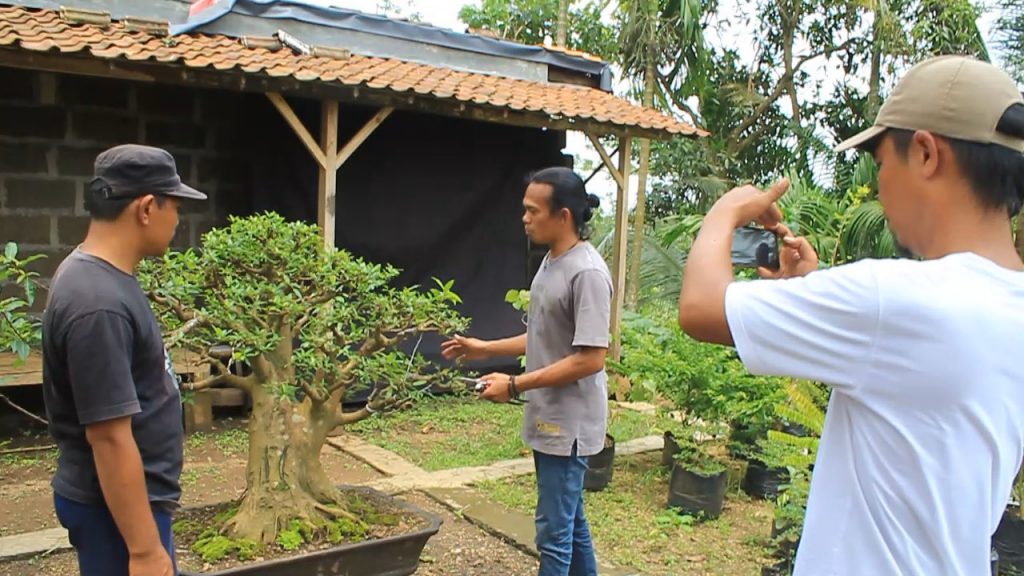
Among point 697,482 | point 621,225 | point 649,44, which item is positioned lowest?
point 697,482

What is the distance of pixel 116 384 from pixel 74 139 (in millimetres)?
5660

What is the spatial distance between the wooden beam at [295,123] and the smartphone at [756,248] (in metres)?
5.30

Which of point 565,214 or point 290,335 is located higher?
point 565,214

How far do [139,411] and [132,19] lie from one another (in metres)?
5.48

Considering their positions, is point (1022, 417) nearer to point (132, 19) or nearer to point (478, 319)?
point (132, 19)

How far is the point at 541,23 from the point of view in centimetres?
1673

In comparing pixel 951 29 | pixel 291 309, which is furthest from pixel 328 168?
pixel 951 29

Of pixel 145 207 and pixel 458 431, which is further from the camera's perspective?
pixel 458 431

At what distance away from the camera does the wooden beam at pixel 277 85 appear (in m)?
5.67

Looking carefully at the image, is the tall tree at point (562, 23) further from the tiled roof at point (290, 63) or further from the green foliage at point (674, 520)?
the green foliage at point (674, 520)

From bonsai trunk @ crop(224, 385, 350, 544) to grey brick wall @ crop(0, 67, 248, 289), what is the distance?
415cm

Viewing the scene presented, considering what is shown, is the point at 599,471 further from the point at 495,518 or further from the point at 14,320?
the point at 14,320

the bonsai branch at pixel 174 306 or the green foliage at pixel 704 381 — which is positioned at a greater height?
the bonsai branch at pixel 174 306

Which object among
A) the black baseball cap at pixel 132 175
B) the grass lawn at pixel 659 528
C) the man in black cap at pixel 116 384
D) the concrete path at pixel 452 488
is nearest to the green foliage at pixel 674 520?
the grass lawn at pixel 659 528
